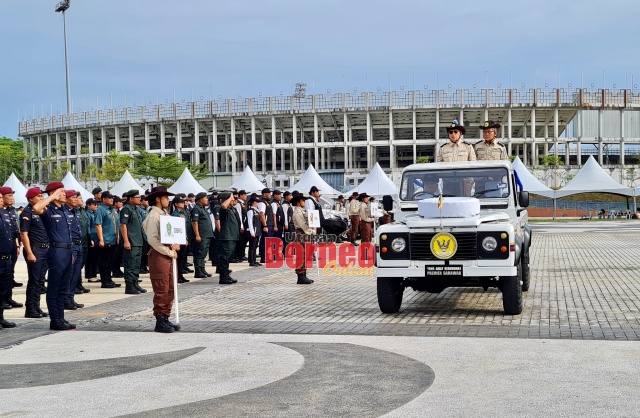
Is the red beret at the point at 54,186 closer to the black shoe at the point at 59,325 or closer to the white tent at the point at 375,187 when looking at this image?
the black shoe at the point at 59,325

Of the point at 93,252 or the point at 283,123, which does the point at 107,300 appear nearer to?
the point at 93,252

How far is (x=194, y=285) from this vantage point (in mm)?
16016

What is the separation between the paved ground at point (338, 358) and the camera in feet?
19.7

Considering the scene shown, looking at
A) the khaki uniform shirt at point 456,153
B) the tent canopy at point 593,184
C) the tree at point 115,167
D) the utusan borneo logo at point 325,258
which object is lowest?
the utusan borneo logo at point 325,258

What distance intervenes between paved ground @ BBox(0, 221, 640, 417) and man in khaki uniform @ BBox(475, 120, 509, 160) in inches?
96.8

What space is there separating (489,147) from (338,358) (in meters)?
6.74

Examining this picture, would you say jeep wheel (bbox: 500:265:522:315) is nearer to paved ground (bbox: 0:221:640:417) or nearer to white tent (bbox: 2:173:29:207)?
paved ground (bbox: 0:221:640:417)

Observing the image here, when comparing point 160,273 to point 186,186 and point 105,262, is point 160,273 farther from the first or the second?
point 186,186

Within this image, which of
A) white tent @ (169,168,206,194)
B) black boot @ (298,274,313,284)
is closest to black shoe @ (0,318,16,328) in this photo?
black boot @ (298,274,313,284)

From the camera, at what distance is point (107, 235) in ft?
53.6

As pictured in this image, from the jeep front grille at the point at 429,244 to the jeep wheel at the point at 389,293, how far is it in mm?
543

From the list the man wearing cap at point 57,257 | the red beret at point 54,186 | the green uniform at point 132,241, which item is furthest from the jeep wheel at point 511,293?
the green uniform at point 132,241

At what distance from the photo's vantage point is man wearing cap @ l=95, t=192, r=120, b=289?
53.1 ft

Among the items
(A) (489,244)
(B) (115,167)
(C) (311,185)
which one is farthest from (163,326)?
(B) (115,167)
